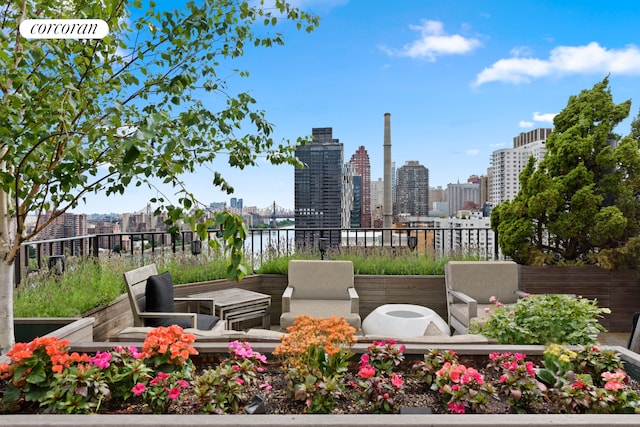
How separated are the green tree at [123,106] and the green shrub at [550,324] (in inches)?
66.2

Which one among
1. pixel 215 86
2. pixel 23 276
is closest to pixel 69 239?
pixel 23 276

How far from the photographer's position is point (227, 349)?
2.00 metres

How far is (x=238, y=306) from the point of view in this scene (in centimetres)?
437

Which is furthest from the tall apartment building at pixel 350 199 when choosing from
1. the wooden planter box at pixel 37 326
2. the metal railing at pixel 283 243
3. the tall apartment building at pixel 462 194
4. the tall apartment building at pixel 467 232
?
the wooden planter box at pixel 37 326

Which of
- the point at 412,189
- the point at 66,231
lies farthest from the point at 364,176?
the point at 66,231

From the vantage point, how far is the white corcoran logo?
1877 millimetres

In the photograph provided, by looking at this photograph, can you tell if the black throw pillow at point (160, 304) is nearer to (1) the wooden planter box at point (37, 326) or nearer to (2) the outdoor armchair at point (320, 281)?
(1) the wooden planter box at point (37, 326)

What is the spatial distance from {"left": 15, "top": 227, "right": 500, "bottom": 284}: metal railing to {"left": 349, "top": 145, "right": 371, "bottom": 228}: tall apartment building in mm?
2380

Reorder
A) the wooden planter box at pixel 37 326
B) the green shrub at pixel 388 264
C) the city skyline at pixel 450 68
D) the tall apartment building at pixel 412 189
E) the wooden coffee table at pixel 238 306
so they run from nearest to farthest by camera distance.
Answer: the wooden planter box at pixel 37 326
the wooden coffee table at pixel 238 306
the green shrub at pixel 388 264
the city skyline at pixel 450 68
the tall apartment building at pixel 412 189

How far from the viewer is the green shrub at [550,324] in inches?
87.0

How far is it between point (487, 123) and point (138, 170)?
387 inches

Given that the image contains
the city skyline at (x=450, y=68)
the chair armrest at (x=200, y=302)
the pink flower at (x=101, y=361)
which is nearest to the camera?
the pink flower at (x=101, y=361)

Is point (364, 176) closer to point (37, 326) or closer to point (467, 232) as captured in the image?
point (467, 232)

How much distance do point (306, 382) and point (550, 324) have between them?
1.49 m
